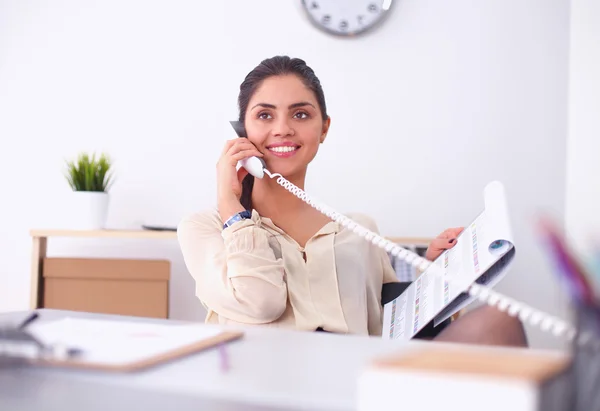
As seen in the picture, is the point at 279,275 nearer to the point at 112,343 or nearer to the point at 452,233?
the point at 452,233

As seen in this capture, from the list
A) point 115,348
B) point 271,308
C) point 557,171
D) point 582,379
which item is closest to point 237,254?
point 271,308

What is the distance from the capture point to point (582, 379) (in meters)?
0.44

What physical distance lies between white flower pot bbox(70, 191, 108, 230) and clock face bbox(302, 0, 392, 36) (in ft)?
3.67

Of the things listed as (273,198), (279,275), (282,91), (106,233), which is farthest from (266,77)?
(106,233)

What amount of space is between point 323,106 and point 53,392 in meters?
1.20

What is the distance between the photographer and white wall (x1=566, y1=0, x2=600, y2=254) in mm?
2619

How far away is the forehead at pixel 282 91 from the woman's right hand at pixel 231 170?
109 mm

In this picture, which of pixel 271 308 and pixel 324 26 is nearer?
pixel 271 308

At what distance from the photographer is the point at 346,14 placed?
280cm

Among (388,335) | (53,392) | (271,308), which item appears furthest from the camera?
(388,335)

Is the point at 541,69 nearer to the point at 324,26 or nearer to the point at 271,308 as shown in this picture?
the point at 324,26

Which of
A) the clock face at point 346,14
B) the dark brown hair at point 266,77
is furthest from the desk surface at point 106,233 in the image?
the clock face at point 346,14

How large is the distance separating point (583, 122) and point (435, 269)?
193 centimetres

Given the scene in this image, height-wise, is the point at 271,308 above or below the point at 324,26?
below
